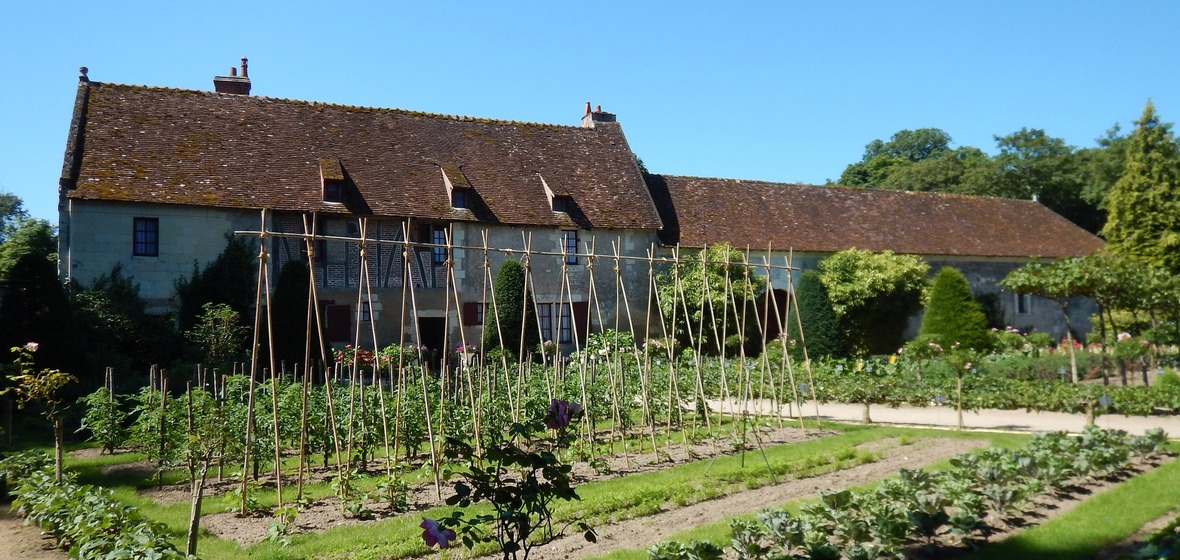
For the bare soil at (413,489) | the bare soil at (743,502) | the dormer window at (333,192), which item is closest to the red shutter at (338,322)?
the dormer window at (333,192)

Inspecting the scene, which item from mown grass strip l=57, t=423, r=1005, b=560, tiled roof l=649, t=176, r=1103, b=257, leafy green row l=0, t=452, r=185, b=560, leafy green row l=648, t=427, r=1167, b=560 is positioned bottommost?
→ mown grass strip l=57, t=423, r=1005, b=560

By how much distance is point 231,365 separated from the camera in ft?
53.3

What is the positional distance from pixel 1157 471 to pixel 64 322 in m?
15.8

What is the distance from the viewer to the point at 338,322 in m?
19.0

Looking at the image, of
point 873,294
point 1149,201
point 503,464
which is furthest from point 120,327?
point 1149,201

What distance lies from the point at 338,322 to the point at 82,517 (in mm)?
13308

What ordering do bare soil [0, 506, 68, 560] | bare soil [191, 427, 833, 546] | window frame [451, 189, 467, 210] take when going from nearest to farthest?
1. bare soil [0, 506, 68, 560]
2. bare soil [191, 427, 833, 546]
3. window frame [451, 189, 467, 210]

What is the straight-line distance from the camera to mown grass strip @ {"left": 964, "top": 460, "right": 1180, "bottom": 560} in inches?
230

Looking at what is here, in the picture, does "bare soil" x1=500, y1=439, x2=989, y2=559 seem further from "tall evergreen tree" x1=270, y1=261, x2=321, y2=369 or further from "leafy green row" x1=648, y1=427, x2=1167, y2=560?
"tall evergreen tree" x1=270, y1=261, x2=321, y2=369

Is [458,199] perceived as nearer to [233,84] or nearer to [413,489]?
[233,84]

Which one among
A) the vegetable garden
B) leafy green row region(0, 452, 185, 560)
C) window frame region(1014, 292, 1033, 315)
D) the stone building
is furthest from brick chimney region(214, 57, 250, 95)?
window frame region(1014, 292, 1033, 315)

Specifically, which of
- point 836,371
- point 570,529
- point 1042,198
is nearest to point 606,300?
point 836,371

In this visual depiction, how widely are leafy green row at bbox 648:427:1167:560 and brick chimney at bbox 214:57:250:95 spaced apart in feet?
64.1

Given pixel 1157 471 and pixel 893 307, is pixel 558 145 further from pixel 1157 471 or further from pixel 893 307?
pixel 1157 471
